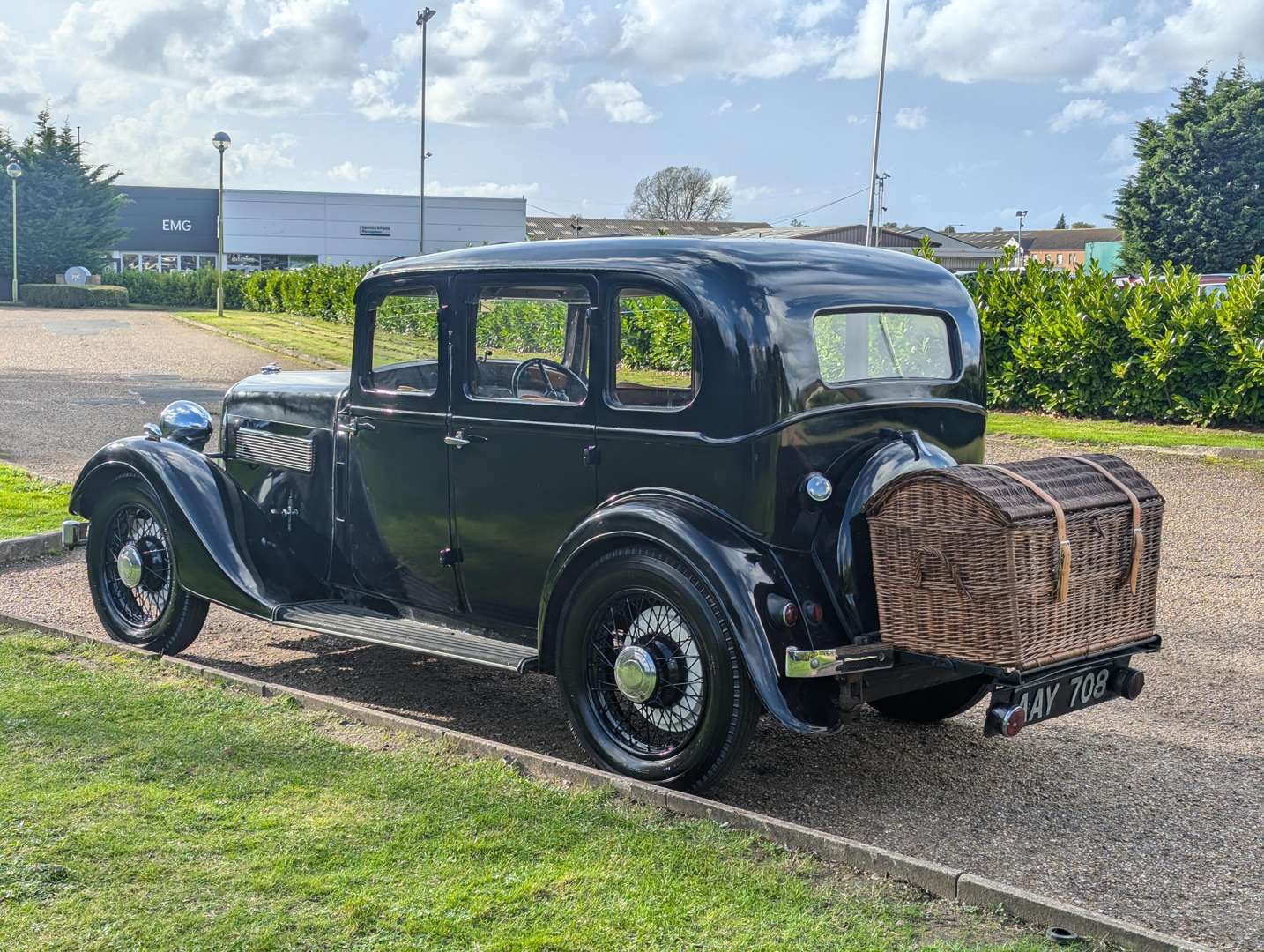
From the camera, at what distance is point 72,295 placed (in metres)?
44.4

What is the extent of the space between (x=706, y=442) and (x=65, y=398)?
48.1 feet

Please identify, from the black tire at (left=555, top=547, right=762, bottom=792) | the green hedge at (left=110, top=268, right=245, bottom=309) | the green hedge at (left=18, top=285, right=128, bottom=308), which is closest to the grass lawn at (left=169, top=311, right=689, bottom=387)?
the black tire at (left=555, top=547, right=762, bottom=792)

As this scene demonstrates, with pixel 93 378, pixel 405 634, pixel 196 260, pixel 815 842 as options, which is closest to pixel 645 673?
pixel 815 842

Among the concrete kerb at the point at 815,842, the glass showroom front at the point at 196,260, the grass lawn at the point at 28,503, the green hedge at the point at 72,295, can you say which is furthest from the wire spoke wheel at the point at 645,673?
the glass showroom front at the point at 196,260

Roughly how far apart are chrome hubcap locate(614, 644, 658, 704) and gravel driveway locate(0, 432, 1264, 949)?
1.49 feet

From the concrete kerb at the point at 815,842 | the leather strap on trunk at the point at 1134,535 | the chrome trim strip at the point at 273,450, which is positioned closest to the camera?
the concrete kerb at the point at 815,842

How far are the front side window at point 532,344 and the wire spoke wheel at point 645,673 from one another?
0.87 m

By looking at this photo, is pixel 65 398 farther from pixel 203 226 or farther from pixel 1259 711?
pixel 203 226

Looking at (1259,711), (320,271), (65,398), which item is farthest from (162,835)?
(320,271)

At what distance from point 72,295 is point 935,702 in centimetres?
4480

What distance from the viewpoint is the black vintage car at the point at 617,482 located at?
14.2 feet

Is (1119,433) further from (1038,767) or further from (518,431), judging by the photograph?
(518,431)

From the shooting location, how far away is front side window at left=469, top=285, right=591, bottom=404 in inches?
195

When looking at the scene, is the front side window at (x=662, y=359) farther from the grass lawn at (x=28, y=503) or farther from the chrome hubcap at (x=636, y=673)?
the grass lawn at (x=28, y=503)
